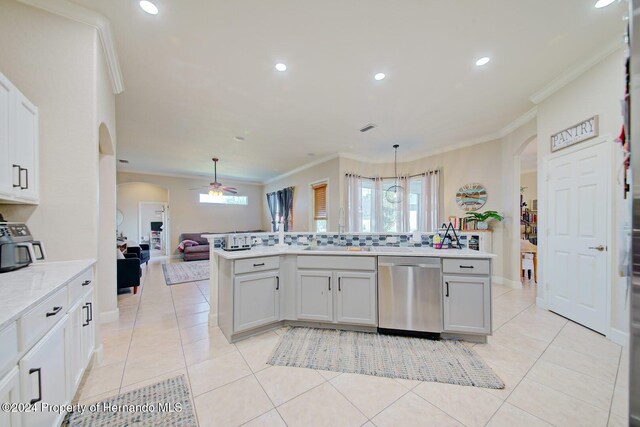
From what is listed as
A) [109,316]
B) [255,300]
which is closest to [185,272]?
[109,316]

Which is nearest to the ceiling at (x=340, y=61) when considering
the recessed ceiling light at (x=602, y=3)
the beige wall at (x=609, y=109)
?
the recessed ceiling light at (x=602, y=3)

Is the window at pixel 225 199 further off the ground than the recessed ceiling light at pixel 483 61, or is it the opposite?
the recessed ceiling light at pixel 483 61

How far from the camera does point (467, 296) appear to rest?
2.30 m

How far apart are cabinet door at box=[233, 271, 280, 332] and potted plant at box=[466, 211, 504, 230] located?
3902mm

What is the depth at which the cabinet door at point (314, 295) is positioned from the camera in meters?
2.55

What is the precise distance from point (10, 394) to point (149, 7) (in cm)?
245

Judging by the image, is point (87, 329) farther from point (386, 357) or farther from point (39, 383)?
point (386, 357)

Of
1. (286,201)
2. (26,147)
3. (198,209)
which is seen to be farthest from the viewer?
(198,209)

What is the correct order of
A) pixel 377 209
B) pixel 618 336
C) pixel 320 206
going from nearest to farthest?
1. pixel 618 336
2. pixel 377 209
3. pixel 320 206

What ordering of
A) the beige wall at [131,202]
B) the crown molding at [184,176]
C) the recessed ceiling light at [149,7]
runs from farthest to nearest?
the beige wall at [131,202] → the crown molding at [184,176] → the recessed ceiling light at [149,7]

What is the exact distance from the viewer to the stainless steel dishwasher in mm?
2348

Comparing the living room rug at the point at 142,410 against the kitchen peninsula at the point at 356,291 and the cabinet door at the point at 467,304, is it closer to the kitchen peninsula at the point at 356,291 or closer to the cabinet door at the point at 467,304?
the kitchen peninsula at the point at 356,291

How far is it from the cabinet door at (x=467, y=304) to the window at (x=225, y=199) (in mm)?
8053

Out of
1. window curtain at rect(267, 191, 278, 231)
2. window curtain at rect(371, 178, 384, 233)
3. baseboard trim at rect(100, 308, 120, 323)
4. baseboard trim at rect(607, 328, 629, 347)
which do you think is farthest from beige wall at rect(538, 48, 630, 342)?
window curtain at rect(267, 191, 278, 231)
